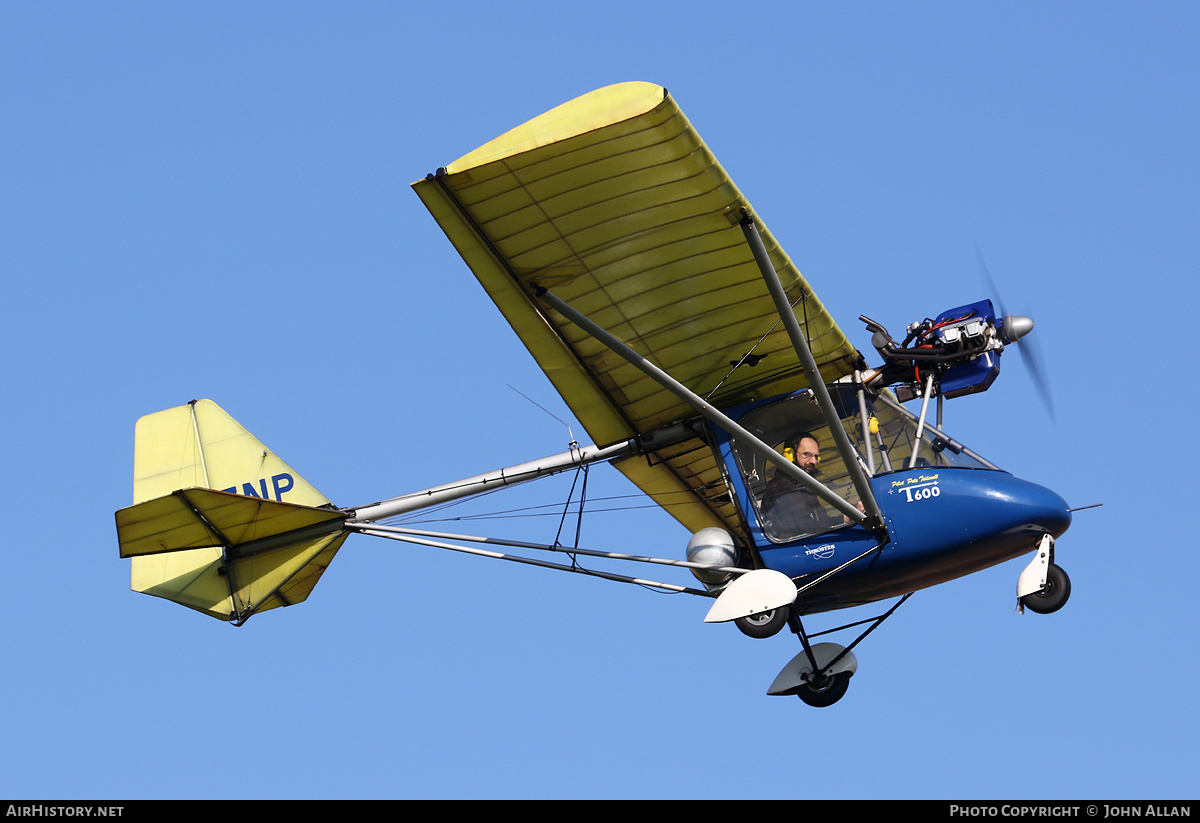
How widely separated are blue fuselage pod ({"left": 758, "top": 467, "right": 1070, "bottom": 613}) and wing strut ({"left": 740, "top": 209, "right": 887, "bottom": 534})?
0.23 m

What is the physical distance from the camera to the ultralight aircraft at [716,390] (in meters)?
12.0

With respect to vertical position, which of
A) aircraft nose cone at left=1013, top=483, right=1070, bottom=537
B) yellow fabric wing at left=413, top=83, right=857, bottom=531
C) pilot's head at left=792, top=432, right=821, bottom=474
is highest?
yellow fabric wing at left=413, top=83, right=857, bottom=531

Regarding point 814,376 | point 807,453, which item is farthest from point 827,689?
point 814,376

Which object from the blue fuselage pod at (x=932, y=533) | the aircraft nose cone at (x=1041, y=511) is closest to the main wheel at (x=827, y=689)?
the blue fuselage pod at (x=932, y=533)

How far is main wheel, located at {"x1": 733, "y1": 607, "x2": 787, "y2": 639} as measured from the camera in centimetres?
1337

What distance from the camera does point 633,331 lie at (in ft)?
45.0

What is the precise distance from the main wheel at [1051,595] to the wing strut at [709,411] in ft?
4.79

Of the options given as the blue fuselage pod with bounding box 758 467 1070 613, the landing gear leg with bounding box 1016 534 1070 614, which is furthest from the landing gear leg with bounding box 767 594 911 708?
the landing gear leg with bounding box 1016 534 1070 614

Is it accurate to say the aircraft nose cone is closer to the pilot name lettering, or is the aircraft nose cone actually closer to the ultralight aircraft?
the ultralight aircraft

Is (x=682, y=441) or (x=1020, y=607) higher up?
(x=682, y=441)
